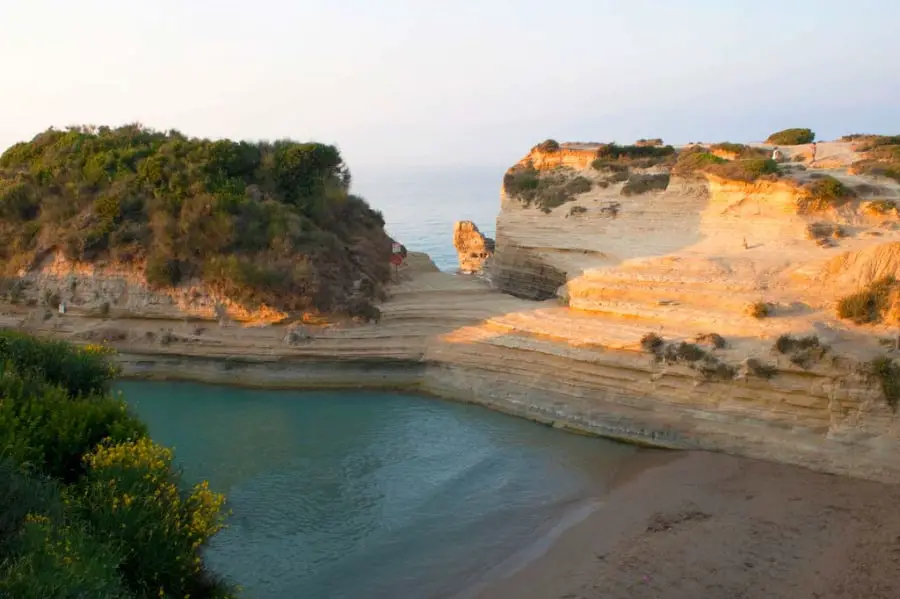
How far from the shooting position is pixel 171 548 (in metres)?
6.95

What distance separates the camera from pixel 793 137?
27469mm

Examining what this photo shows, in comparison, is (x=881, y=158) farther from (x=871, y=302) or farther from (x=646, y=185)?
(x=871, y=302)

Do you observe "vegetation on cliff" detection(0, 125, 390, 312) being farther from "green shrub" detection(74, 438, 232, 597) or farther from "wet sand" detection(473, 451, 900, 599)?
"green shrub" detection(74, 438, 232, 597)

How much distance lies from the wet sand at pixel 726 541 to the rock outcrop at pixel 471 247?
73.6ft

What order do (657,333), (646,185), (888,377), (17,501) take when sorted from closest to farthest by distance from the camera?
(17,501) < (888,377) < (657,333) < (646,185)

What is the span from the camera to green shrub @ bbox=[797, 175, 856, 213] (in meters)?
17.3

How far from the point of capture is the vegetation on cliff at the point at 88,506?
5389 mm

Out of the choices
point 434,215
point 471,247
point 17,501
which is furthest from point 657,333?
point 434,215

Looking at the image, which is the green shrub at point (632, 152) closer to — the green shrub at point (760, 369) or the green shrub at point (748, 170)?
the green shrub at point (748, 170)

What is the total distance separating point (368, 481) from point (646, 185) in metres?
13.5

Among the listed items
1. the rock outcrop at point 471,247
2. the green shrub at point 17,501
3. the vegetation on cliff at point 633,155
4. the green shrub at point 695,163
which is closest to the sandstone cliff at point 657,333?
the green shrub at point 695,163

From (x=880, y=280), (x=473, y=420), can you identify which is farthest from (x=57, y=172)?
(x=880, y=280)

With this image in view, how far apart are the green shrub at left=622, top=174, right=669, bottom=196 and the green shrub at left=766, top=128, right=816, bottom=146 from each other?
8.41 metres

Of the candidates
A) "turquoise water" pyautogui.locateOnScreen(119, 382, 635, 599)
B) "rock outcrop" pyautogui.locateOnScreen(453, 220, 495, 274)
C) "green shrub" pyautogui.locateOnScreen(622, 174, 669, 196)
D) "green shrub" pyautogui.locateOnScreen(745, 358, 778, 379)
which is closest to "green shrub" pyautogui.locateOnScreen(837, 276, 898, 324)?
"green shrub" pyautogui.locateOnScreen(745, 358, 778, 379)
